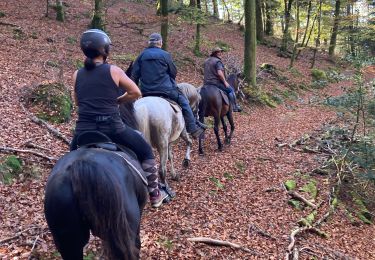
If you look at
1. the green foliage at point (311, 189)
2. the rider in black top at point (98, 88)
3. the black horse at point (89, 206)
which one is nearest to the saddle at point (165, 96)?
the rider in black top at point (98, 88)

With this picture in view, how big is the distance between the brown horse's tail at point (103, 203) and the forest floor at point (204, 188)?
5.78 ft

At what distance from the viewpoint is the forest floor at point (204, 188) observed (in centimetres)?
542

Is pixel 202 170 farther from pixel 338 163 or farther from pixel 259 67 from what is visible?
pixel 259 67

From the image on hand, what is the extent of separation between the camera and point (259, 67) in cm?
2361

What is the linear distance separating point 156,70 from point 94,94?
10.8 ft

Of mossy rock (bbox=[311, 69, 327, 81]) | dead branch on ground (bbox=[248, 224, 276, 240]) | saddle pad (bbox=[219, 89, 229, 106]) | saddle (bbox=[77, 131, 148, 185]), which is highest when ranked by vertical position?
saddle (bbox=[77, 131, 148, 185])

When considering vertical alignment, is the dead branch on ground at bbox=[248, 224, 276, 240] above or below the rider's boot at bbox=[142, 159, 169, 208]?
below

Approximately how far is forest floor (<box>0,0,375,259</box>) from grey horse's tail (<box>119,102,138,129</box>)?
1676 millimetres

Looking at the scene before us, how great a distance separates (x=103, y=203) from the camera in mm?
3146

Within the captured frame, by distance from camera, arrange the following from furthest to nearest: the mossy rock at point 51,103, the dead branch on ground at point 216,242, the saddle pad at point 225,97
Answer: the saddle pad at point 225,97
the mossy rock at point 51,103
the dead branch on ground at point 216,242

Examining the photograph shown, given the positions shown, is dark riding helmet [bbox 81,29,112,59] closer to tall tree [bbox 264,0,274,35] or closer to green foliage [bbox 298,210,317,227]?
green foliage [bbox 298,210,317,227]

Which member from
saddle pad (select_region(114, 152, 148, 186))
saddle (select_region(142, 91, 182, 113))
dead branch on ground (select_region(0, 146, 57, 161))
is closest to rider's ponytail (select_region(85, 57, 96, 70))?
saddle pad (select_region(114, 152, 148, 186))

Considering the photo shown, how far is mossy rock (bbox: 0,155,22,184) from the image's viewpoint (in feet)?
19.7

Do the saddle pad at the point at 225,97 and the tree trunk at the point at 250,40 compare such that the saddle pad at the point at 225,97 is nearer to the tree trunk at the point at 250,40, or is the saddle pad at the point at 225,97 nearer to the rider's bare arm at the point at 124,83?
the rider's bare arm at the point at 124,83
